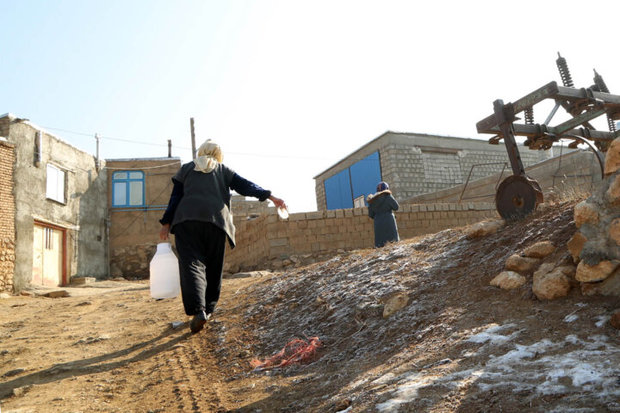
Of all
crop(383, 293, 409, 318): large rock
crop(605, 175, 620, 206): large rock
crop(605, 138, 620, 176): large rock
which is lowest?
crop(383, 293, 409, 318): large rock

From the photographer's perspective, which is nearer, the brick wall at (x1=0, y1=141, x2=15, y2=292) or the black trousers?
the black trousers

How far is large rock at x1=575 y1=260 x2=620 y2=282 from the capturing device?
233 cm

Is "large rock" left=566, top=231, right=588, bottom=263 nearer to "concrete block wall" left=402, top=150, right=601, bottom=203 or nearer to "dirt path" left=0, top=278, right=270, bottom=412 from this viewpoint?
"dirt path" left=0, top=278, right=270, bottom=412

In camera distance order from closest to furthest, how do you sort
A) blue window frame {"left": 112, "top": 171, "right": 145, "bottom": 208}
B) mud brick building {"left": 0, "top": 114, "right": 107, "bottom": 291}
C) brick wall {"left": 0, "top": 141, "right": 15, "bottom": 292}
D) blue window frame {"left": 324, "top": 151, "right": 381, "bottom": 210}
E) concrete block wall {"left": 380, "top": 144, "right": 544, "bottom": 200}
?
brick wall {"left": 0, "top": 141, "right": 15, "bottom": 292} → mud brick building {"left": 0, "top": 114, "right": 107, "bottom": 291} → concrete block wall {"left": 380, "top": 144, "right": 544, "bottom": 200} → blue window frame {"left": 112, "top": 171, "right": 145, "bottom": 208} → blue window frame {"left": 324, "top": 151, "right": 381, "bottom": 210}

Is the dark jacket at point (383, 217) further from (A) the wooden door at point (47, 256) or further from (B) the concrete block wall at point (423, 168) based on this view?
(A) the wooden door at point (47, 256)

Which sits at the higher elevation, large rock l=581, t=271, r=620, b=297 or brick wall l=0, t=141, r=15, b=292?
brick wall l=0, t=141, r=15, b=292

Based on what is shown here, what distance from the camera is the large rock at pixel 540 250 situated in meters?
2.99

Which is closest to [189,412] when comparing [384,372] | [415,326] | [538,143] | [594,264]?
[384,372]

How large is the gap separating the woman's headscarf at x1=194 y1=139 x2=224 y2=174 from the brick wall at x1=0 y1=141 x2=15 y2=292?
1102 centimetres

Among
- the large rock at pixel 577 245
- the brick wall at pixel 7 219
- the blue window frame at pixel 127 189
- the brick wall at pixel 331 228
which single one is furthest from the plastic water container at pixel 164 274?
the blue window frame at pixel 127 189

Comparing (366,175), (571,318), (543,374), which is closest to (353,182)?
(366,175)

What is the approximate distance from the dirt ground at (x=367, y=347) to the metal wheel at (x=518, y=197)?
0.16 meters

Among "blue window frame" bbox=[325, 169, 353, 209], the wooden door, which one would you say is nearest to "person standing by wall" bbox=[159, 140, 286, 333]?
the wooden door

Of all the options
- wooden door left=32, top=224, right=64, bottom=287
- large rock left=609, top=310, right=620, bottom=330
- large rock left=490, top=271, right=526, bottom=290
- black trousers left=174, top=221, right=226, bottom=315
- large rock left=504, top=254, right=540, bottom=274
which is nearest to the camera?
large rock left=609, top=310, right=620, bottom=330
